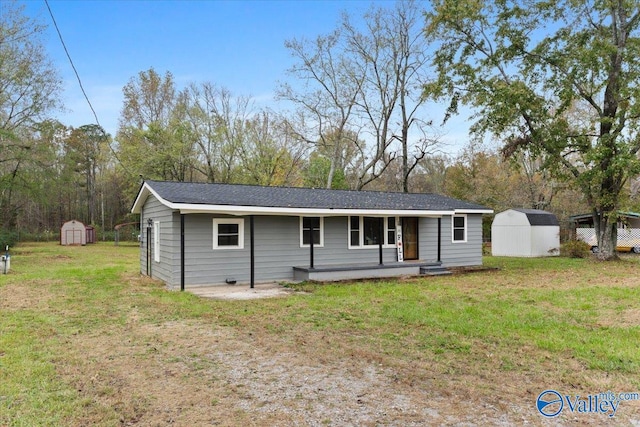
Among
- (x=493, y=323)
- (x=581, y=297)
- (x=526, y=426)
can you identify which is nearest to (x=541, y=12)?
(x=581, y=297)

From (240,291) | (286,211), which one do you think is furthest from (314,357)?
(286,211)

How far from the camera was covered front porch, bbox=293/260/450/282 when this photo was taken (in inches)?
479

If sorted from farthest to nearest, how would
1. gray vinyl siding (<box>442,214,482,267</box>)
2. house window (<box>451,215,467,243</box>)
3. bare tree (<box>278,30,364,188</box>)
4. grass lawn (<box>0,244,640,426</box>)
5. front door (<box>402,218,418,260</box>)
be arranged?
bare tree (<box>278,30,364,188</box>) → house window (<box>451,215,467,243</box>) → gray vinyl siding (<box>442,214,482,267</box>) → front door (<box>402,218,418,260</box>) → grass lawn (<box>0,244,640,426</box>)

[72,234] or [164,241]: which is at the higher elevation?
[164,241]

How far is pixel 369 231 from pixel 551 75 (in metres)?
11.2

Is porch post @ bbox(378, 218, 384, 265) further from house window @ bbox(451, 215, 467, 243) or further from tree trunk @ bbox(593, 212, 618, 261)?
tree trunk @ bbox(593, 212, 618, 261)

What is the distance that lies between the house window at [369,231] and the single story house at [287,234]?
0.03 metres

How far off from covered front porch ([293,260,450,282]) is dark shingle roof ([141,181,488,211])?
178cm

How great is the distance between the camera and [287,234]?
12.6m

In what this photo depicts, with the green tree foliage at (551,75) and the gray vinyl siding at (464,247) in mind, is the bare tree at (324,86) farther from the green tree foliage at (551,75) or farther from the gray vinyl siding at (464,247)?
the gray vinyl siding at (464,247)

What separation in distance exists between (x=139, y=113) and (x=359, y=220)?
25101 mm

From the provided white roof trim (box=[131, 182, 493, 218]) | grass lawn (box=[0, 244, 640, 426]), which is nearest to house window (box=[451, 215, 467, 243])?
white roof trim (box=[131, 182, 493, 218])

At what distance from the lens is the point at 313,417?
11.8 feet

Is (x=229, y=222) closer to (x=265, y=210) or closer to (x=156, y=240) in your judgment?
(x=265, y=210)
